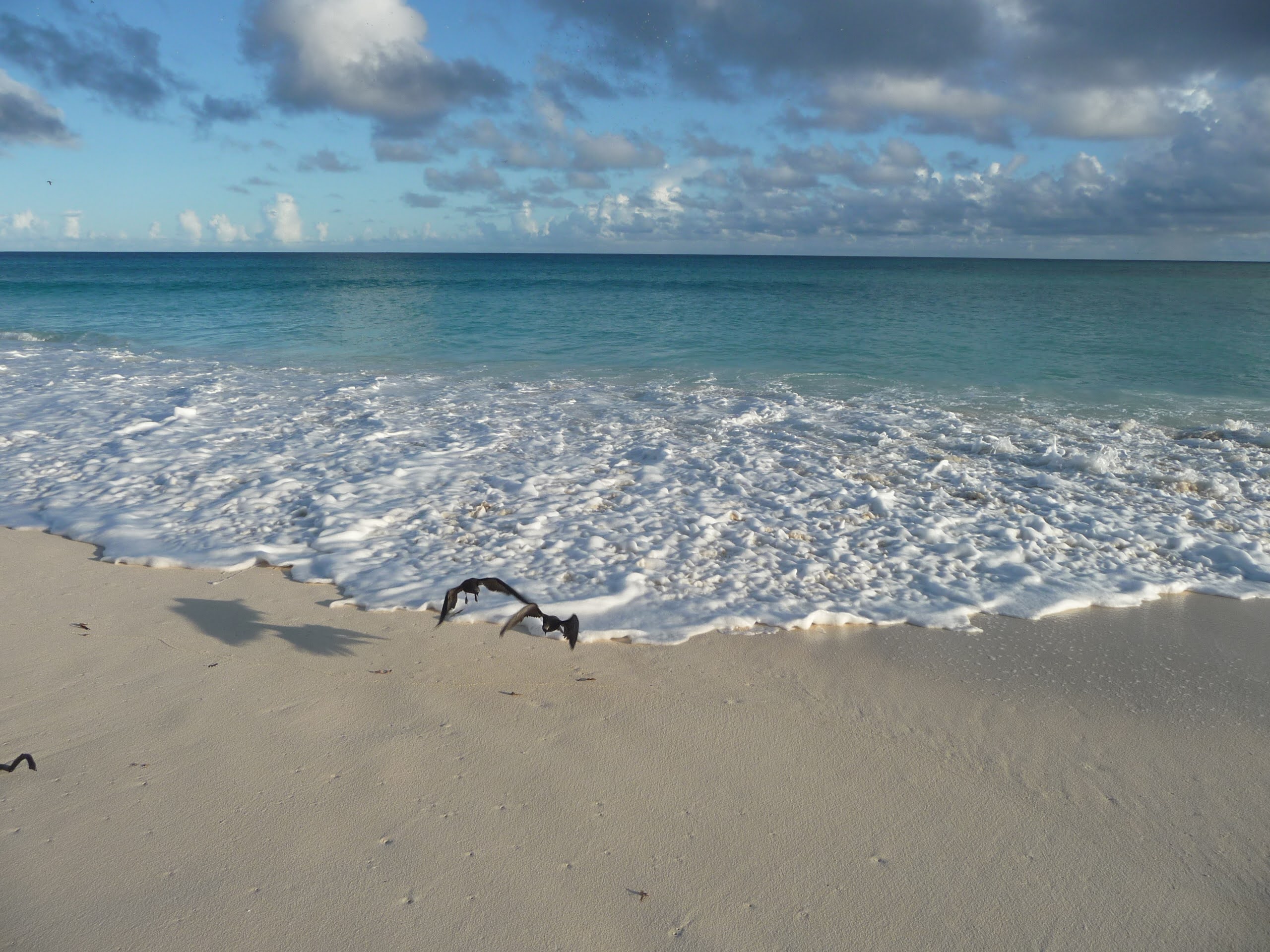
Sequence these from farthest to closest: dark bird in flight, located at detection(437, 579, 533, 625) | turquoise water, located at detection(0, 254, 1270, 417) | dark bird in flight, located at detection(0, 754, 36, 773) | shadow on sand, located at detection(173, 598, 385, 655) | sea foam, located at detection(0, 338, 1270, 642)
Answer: turquoise water, located at detection(0, 254, 1270, 417) → sea foam, located at detection(0, 338, 1270, 642) → shadow on sand, located at detection(173, 598, 385, 655) → dark bird in flight, located at detection(437, 579, 533, 625) → dark bird in flight, located at detection(0, 754, 36, 773)

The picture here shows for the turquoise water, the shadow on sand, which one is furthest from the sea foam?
the turquoise water

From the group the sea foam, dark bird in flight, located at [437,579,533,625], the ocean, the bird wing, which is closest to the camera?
dark bird in flight, located at [437,579,533,625]

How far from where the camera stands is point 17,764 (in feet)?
9.93

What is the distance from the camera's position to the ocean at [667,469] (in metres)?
5.08

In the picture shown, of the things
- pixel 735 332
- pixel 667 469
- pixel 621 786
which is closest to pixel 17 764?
pixel 621 786

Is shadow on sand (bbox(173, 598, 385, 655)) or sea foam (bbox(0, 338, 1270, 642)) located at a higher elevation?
sea foam (bbox(0, 338, 1270, 642))

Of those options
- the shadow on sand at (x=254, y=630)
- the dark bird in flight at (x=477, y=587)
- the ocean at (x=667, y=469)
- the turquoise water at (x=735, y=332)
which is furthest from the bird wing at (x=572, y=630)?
the turquoise water at (x=735, y=332)

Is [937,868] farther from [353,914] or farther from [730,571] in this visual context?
[730,571]

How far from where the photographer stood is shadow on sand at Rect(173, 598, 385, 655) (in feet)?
13.6

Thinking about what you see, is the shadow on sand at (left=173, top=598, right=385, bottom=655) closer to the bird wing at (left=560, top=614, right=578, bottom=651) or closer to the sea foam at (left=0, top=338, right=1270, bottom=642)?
the sea foam at (left=0, top=338, right=1270, bottom=642)

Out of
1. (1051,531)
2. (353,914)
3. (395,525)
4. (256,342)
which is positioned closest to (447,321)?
(256,342)

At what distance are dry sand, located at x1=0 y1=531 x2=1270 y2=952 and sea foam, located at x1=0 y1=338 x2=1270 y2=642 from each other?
535 millimetres

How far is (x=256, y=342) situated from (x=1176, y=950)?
19982 mm

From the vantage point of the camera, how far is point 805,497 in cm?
A: 668
